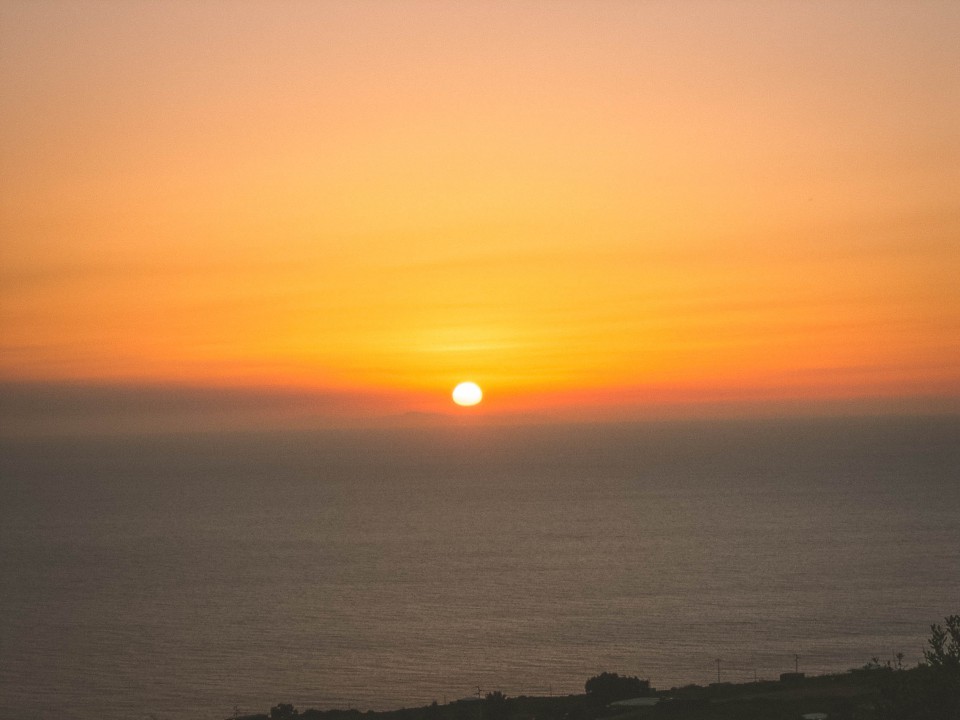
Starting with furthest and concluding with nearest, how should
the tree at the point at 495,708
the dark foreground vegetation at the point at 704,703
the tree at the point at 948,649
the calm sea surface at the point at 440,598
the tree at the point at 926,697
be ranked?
1. the calm sea surface at the point at 440,598
2. the tree at the point at 495,708
3. the dark foreground vegetation at the point at 704,703
4. the tree at the point at 948,649
5. the tree at the point at 926,697

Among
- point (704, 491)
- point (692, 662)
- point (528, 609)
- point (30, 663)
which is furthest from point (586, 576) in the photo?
point (704, 491)

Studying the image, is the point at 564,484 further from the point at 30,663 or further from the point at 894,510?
the point at 30,663

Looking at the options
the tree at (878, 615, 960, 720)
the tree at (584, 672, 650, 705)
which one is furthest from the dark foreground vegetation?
the tree at (878, 615, 960, 720)

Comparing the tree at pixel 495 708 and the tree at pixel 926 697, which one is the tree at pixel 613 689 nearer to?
the tree at pixel 495 708

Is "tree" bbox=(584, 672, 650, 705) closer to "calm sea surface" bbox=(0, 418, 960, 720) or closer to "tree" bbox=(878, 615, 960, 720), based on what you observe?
"calm sea surface" bbox=(0, 418, 960, 720)

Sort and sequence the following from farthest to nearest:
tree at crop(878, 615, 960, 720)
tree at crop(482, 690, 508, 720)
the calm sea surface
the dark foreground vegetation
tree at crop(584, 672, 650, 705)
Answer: the calm sea surface → tree at crop(584, 672, 650, 705) → tree at crop(482, 690, 508, 720) → the dark foreground vegetation → tree at crop(878, 615, 960, 720)

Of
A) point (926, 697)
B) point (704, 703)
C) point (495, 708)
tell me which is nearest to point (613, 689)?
point (495, 708)

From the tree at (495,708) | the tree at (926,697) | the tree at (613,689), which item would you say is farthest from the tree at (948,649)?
the tree at (613,689)

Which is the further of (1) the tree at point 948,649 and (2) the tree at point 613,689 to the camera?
(2) the tree at point 613,689

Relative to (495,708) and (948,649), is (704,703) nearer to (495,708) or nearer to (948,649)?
(495,708)
